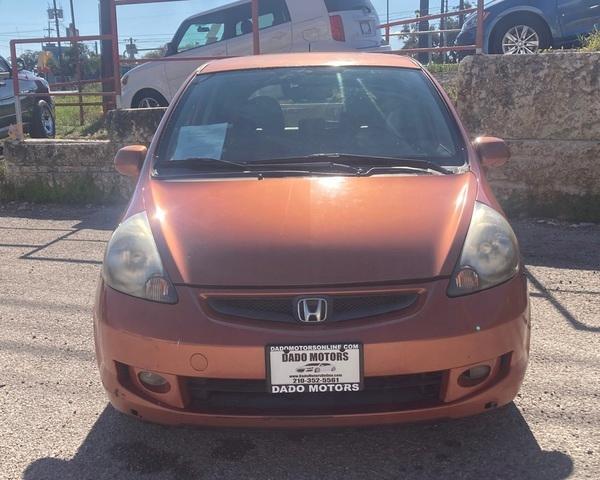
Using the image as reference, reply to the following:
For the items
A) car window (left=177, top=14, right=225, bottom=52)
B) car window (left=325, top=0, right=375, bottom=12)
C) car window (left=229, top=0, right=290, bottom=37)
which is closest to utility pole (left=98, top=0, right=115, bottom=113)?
car window (left=177, top=14, right=225, bottom=52)

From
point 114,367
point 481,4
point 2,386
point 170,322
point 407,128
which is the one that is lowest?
point 2,386

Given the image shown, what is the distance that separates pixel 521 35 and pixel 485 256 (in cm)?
732

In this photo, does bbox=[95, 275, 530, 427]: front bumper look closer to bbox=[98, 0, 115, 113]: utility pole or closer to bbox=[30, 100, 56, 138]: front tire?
bbox=[30, 100, 56, 138]: front tire

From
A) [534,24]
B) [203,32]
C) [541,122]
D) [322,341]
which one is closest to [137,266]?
[322,341]

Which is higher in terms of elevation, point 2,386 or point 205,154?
point 205,154

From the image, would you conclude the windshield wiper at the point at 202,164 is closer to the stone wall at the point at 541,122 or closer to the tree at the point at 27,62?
the stone wall at the point at 541,122

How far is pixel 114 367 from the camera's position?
246 centimetres

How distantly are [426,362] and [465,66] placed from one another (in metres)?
4.57

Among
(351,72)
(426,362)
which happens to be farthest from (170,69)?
(426,362)

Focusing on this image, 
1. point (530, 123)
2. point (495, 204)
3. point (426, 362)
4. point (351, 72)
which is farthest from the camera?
point (530, 123)

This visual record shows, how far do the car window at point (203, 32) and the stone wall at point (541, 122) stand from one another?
5243 millimetres

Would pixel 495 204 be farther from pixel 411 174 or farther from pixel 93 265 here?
pixel 93 265

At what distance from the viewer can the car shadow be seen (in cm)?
249

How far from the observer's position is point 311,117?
353cm
